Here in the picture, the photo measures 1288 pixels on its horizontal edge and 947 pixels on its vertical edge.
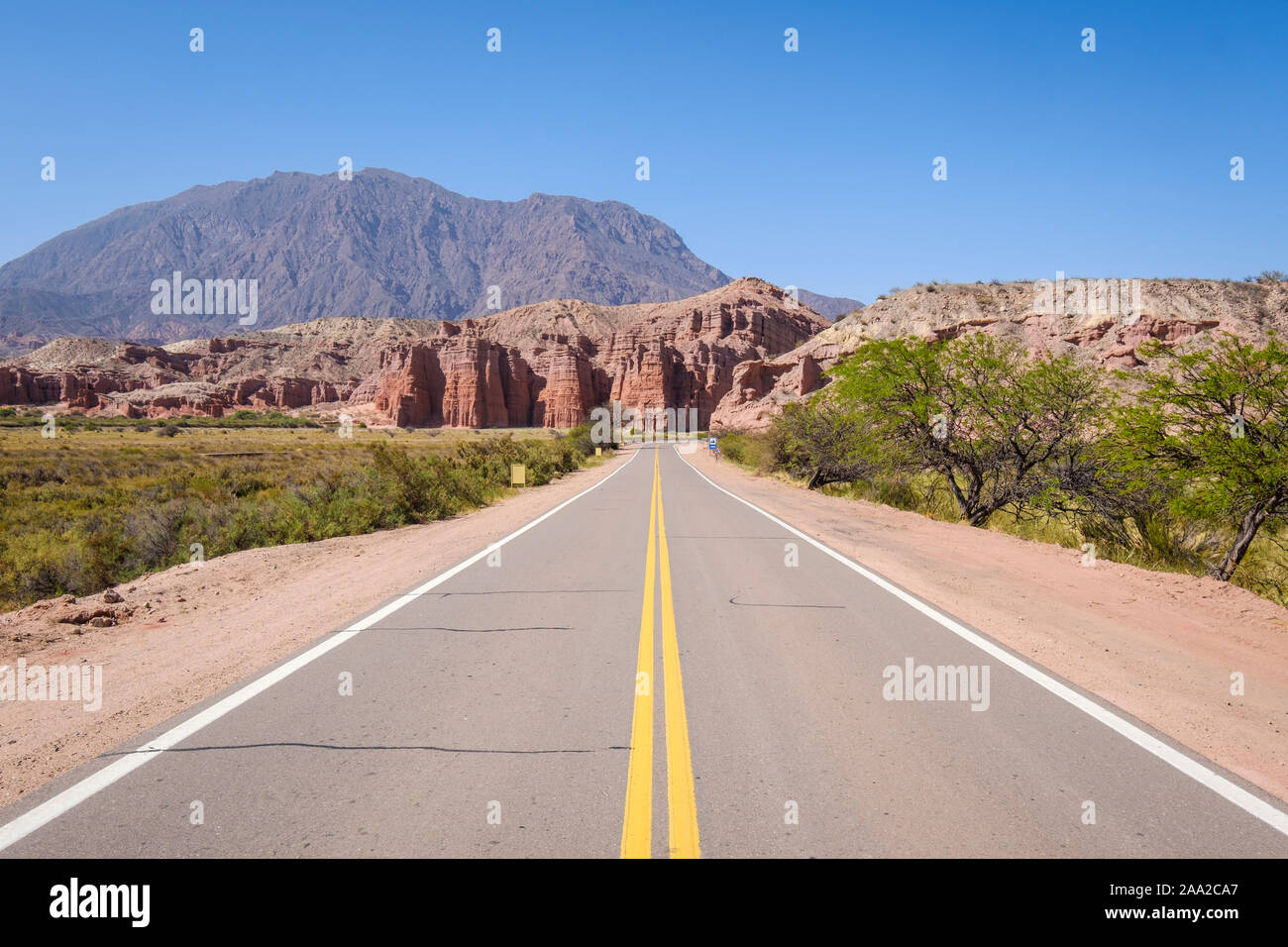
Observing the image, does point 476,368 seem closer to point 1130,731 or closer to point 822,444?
point 822,444

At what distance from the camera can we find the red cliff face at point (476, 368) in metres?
119

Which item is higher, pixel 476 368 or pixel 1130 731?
pixel 476 368

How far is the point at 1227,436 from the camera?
31.4 feet

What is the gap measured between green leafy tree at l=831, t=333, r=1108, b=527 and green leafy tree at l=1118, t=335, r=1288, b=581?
439cm

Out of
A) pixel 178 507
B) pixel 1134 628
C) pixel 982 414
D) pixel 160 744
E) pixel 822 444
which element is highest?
pixel 982 414

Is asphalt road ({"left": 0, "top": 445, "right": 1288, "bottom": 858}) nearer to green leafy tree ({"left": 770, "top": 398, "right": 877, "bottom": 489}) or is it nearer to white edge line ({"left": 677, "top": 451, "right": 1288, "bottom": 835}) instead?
white edge line ({"left": 677, "top": 451, "right": 1288, "bottom": 835})

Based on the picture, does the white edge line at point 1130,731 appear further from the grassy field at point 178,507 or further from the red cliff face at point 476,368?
the red cliff face at point 476,368

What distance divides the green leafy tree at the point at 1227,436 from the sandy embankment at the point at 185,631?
1068 centimetres

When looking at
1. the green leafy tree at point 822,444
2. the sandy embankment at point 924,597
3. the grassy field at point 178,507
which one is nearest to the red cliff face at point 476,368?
the green leafy tree at point 822,444

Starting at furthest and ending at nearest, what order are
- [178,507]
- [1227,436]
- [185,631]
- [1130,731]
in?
[178,507] < [1227,436] < [185,631] < [1130,731]

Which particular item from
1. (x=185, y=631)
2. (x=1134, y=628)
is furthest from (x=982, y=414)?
(x=185, y=631)

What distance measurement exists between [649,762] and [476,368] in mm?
121667

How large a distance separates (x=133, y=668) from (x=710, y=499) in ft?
55.6
